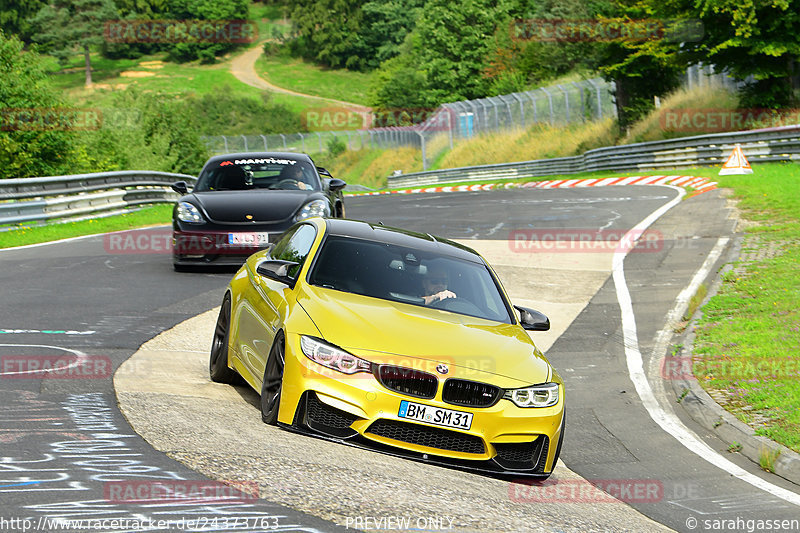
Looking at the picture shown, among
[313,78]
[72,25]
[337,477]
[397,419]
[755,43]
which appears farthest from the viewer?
[313,78]

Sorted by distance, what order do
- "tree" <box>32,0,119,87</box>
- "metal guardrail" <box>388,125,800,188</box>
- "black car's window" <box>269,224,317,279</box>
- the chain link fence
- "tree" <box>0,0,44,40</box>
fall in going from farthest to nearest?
"tree" <box>0,0,44,40</box> < "tree" <box>32,0,119,87</box> < the chain link fence < "metal guardrail" <box>388,125,800,188</box> < "black car's window" <box>269,224,317,279</box>

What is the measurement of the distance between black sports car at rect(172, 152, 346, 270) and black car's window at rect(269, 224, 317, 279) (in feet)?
17.5

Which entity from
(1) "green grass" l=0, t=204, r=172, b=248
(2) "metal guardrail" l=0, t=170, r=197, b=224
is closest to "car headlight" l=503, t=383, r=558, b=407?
(1) "green grass" l=0, t=204, r=172, b=248

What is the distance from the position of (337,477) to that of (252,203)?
9.43 m

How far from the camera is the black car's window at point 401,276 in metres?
7.91

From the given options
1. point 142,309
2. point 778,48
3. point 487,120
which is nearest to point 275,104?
point 487,120
